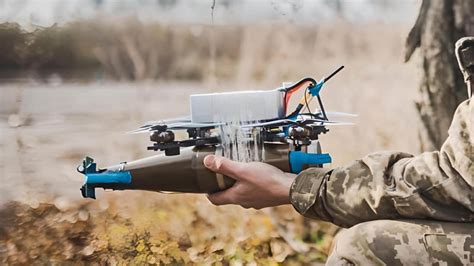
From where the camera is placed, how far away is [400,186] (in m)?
1.44

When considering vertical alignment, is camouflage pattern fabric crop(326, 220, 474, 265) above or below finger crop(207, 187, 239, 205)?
below

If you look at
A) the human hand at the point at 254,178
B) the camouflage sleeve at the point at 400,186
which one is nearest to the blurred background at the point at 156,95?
the human hand at the point at 254,178

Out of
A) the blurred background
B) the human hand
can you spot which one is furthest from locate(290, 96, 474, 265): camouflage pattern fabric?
the blurred background

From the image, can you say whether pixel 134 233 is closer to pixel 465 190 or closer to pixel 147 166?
pixel 147 166

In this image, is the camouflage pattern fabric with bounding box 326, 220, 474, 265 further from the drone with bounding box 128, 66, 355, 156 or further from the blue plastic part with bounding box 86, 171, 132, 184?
the blue plastic part with bounding box 86, 171, 132, 184

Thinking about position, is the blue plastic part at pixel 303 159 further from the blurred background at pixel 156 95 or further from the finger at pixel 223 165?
the blurred background at pixel 156 95

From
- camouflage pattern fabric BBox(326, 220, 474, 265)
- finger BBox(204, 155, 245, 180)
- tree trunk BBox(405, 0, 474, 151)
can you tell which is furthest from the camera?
tree trunk BBox(405, 0, 474, 151)

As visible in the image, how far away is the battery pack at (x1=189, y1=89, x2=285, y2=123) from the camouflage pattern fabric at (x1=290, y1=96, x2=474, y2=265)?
0.80 feet

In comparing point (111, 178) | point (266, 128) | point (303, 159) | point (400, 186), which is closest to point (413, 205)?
point (400, 186)

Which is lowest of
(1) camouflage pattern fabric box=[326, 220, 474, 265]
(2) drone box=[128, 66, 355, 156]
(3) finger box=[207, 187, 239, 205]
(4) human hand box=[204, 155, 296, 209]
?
(1) camouflage pattern fabric box=[326, 220, 474, 265]

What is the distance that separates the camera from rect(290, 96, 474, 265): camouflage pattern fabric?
1.40m

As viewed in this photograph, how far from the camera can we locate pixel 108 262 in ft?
7.75

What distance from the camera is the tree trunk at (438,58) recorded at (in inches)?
110

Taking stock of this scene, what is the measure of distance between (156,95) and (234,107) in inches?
33.2
